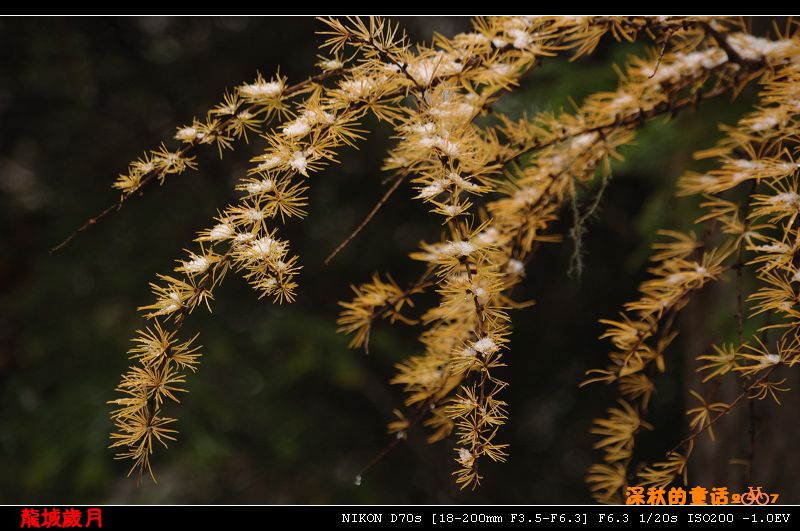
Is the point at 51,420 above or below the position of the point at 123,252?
below

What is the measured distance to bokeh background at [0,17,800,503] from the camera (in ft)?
7.45

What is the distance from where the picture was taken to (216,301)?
7.94 feet

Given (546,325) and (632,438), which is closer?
(632,438)

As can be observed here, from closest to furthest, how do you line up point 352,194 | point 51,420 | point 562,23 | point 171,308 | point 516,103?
1. point 171,308
2. point 562,23
3. point 516,103
4. point 51,420
5. point 352,194

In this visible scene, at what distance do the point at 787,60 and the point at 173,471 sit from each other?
2.86 m

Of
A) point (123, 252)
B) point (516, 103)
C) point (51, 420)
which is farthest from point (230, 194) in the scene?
point (516, 103)

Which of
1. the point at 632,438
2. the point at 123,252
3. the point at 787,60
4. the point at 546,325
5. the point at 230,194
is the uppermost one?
the point at 230,194

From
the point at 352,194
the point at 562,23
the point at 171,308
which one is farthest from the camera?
the point at 352,194

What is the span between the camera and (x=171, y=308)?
585mm

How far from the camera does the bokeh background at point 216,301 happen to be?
7.45 ft

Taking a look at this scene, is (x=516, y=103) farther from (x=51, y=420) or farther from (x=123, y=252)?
(x=51, y=420)

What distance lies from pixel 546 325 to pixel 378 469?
3.72 ft

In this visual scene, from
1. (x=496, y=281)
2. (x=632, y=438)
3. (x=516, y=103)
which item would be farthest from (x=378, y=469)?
(x=496, y=281)

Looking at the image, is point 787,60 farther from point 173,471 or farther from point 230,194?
point 173,471
